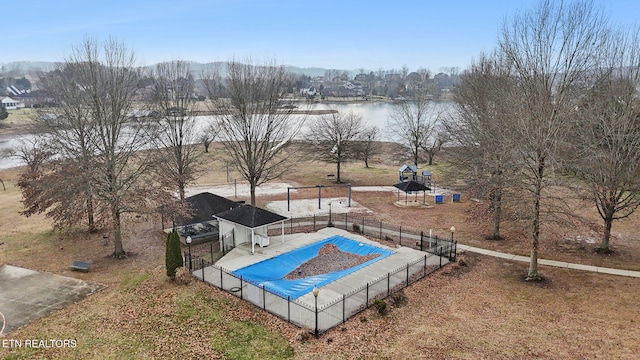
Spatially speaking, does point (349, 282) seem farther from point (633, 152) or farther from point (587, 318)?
point (633, 152)

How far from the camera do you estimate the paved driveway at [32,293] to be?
1499cm

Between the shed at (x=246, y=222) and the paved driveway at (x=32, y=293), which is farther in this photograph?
the shed at (x=246, y=222)

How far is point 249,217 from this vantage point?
2167 cm

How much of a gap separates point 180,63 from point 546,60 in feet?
73.4

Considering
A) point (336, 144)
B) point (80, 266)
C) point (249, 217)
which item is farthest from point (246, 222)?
point (336, 144)

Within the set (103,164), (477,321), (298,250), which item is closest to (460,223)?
(298,250)

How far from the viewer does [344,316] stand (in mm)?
14656

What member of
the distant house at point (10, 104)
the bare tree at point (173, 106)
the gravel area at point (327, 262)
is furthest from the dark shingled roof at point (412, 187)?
the distant house at point (10, 104)

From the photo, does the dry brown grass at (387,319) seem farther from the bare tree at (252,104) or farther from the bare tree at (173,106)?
the bare tree at (252,104)

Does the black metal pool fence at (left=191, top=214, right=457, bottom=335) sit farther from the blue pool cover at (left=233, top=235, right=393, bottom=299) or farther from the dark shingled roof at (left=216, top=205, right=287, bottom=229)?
the dark shingled roof at (left=216, top=205, right=287, bottom=229)

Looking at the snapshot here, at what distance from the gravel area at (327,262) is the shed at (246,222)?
2.82 metres

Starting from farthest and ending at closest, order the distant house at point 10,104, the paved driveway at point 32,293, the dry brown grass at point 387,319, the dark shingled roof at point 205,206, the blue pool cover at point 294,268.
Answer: the distant house at point 10,104
the dark shingled roof at point 205,206
the blue pool cover at point 294,268
the paved driveway at point 32,293
the dry brown grass at point 387,319

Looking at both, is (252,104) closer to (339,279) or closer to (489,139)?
(339,279)

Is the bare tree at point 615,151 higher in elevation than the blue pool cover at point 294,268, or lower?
higher
